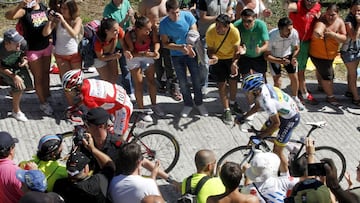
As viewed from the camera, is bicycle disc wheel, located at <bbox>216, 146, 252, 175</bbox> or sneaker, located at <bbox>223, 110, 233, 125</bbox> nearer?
bicycle disc wheel, located at <bbox>216, 146, 252, 175</bbox>

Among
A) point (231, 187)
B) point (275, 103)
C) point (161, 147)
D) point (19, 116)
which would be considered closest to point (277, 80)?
point (275, 103)

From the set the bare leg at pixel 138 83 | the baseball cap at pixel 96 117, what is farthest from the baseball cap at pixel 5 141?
the bare leg at pixel 138 83

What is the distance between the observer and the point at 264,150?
343 inches

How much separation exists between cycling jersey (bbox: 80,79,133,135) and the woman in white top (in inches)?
75.3

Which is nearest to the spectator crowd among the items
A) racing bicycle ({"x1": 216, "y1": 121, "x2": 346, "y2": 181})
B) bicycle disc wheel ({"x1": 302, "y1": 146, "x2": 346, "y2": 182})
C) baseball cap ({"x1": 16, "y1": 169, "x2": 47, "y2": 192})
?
baseball cap ({"x1": 16, "y1": 169, "x2": 47, "y2": 192})

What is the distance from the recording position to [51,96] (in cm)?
1090

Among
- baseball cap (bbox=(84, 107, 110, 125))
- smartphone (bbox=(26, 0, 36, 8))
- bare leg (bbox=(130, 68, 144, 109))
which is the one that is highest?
smartphone (bbox=(26, 0, 36, 8))

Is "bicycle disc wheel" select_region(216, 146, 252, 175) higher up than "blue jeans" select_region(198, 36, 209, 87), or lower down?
lower down

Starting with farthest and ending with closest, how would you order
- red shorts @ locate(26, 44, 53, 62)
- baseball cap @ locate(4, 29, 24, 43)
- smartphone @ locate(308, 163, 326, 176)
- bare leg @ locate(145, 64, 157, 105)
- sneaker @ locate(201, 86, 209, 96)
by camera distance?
sneaker @ locate(201, 86, 209, 96) → bare leg @ locate(145, 64, 157, 105) → red shorts @ locate(26, 44, 53, 62) → baseball cap @ locate(4, 29, 24, 43) → smartphone @ locate(308, 163, 326, 176)

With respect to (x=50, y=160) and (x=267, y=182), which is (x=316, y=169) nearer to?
(x=267, y=182)

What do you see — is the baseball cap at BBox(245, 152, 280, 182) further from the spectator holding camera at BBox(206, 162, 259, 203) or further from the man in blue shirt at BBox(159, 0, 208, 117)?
the man in blue shirt at BBox(159, 0, 208, 117)

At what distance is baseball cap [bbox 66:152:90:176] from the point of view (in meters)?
6.39

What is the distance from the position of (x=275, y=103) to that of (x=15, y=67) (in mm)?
3953

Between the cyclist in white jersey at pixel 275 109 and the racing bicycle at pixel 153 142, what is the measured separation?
101 cm
